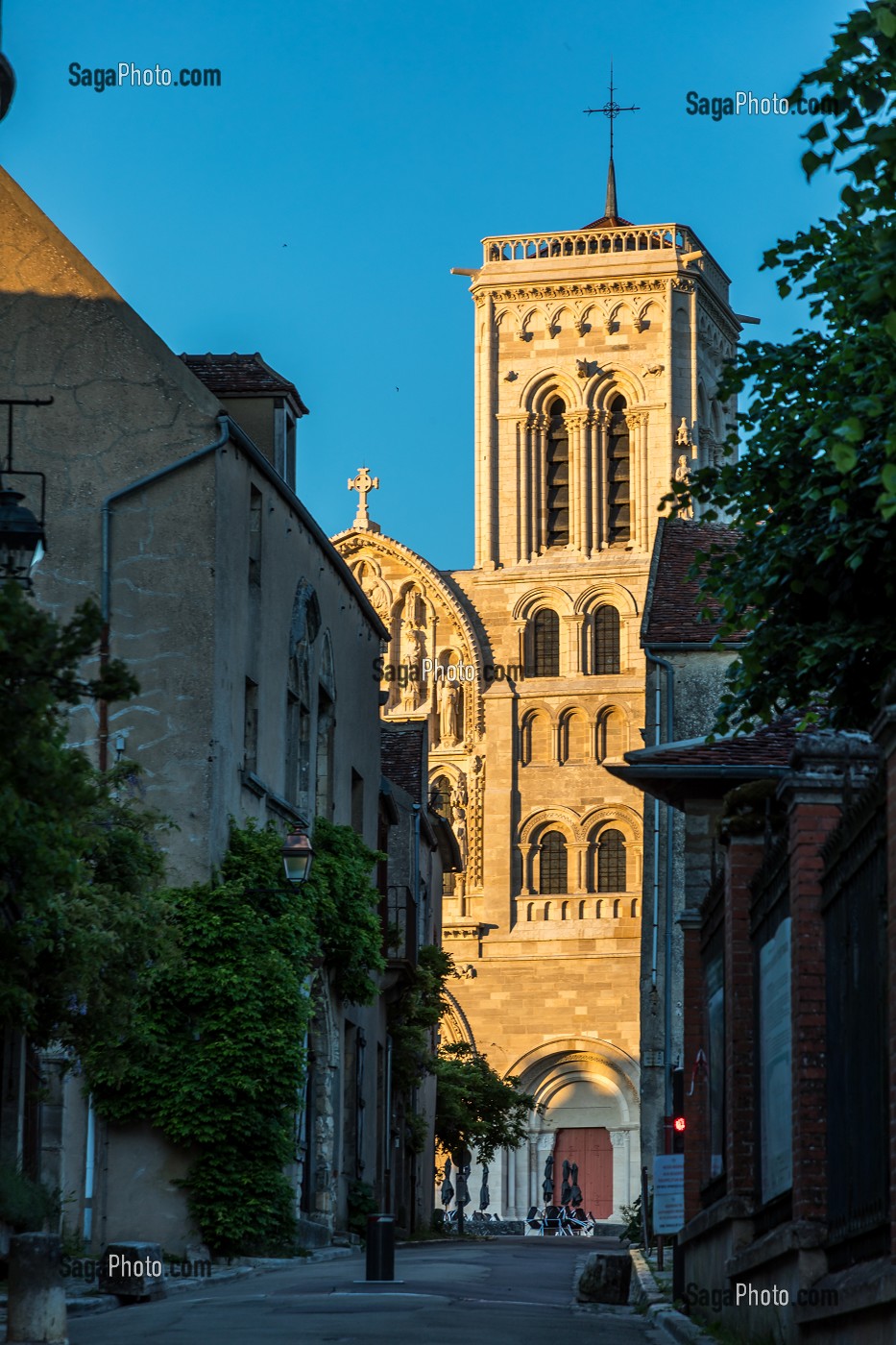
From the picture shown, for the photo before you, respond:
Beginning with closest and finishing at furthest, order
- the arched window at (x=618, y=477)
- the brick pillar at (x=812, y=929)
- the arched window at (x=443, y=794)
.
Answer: the brick pillar at (x=812, y=929), the arched window at (x=443, y=794), the arched window at (x=618, y=477)

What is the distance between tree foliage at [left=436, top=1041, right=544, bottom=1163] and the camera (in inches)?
1983

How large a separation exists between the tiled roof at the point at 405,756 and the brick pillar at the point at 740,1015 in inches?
1128

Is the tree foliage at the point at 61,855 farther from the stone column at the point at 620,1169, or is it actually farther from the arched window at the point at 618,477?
the arched window at the point at 618,477

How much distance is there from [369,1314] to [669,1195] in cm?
345

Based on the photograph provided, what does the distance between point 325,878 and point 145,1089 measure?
17.2 feet

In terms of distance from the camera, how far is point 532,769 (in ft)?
211

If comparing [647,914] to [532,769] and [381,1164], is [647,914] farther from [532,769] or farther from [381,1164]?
[532,769]

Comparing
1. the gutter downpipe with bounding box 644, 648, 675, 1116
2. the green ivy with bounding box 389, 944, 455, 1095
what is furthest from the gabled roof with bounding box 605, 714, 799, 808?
the green ivy with bounding box 389, 944, 455, 1095

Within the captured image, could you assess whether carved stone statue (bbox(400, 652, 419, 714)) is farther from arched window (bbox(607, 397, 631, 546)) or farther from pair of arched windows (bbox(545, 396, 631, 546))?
arched window (bbox(607, 397, 631, 546))

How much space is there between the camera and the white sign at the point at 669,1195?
57.2 ft

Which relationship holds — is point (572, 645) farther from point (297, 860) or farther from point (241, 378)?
point (297, 860)

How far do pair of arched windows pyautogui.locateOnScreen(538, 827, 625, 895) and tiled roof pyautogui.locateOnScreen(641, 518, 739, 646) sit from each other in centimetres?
2826
